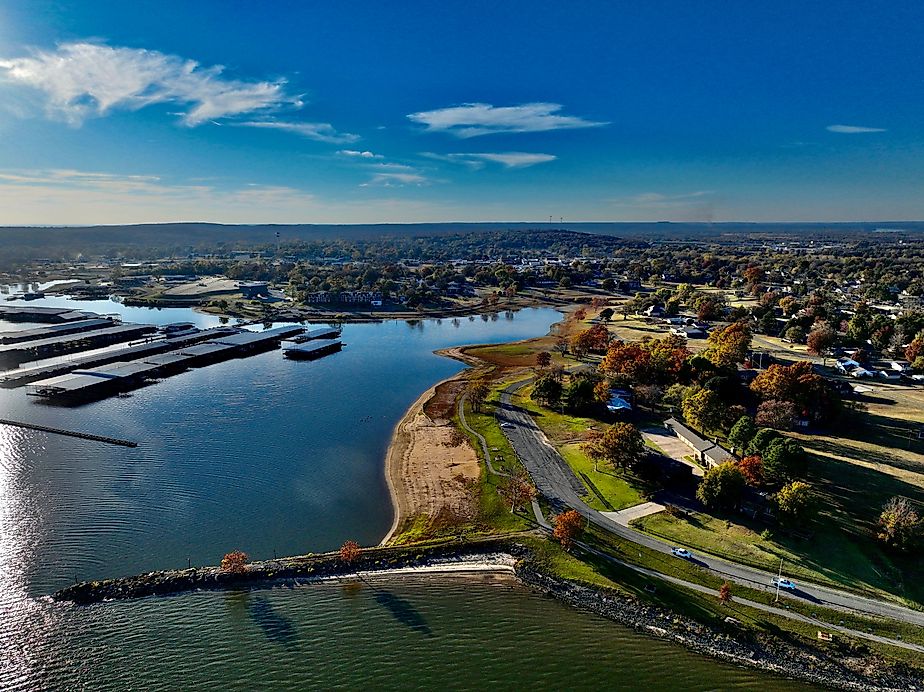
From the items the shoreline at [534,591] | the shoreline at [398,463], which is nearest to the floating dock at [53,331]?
the shoreline at [398,463]

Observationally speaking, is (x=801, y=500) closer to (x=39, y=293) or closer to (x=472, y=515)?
(x=472, y=515)

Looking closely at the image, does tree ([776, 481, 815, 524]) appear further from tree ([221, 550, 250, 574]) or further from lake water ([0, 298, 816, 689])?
tree ([221, 550, 250, 574])

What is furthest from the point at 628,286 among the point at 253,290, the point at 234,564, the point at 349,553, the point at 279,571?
the point at 234,564

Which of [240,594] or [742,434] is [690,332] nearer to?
[742,434]


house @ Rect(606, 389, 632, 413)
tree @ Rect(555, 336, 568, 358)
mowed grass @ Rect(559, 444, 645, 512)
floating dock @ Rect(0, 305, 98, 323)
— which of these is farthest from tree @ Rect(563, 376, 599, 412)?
floating dock @ Rect(0, 305, 98, 323)

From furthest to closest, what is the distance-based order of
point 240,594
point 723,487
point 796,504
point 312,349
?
point 312,349 < point 723,487 < point 796,504 < point 240,594

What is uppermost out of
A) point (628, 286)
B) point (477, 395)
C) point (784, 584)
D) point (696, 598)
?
point (628, 286)

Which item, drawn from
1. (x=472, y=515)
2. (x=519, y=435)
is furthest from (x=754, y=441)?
(x=472, y=515)

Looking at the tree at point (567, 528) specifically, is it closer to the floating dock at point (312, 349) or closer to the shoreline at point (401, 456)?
the shoreline at point (401, 456)
